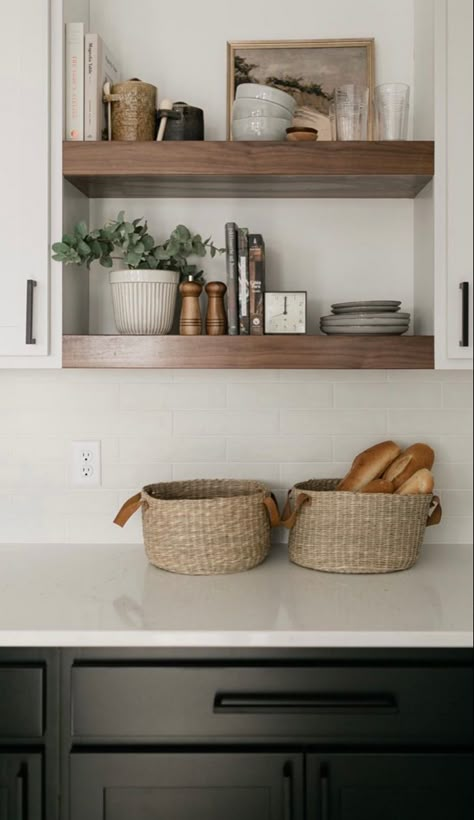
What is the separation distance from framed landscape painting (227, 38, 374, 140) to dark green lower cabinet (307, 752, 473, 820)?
1.39m

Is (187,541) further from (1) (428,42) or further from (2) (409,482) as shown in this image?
(1) (428,42)

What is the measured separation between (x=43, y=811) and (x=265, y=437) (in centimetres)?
97

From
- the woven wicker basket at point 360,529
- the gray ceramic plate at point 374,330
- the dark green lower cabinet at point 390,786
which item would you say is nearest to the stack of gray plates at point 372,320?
the gray ceramic plate at point 374,330

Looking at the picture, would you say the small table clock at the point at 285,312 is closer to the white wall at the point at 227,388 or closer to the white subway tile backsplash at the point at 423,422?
the white wall at the point at 227,388

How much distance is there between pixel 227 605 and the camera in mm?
1460

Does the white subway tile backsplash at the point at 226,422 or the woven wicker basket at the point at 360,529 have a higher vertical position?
the white subway tile backsplash at the point at 226,422

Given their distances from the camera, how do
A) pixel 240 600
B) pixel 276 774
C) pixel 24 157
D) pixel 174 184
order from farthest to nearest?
1. pixel 174 184
2. pixel 24 157
3. pixel 240 600
4. pixel 276 774

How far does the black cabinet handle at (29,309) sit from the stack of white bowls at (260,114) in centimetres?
55

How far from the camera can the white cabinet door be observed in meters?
1.61

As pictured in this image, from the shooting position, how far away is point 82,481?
1965 mm

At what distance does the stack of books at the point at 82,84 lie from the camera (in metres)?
1.64

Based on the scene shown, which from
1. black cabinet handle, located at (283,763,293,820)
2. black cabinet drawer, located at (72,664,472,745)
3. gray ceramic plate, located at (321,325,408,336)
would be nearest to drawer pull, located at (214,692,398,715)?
black cabinet drawer, located at (72,664,472,745)

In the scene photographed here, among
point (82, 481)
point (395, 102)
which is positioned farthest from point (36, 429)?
point (395, 102)

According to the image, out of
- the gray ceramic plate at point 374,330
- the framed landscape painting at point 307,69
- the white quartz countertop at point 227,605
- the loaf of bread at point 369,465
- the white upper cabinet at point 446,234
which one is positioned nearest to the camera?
the white quartz countertop at point 227,605
